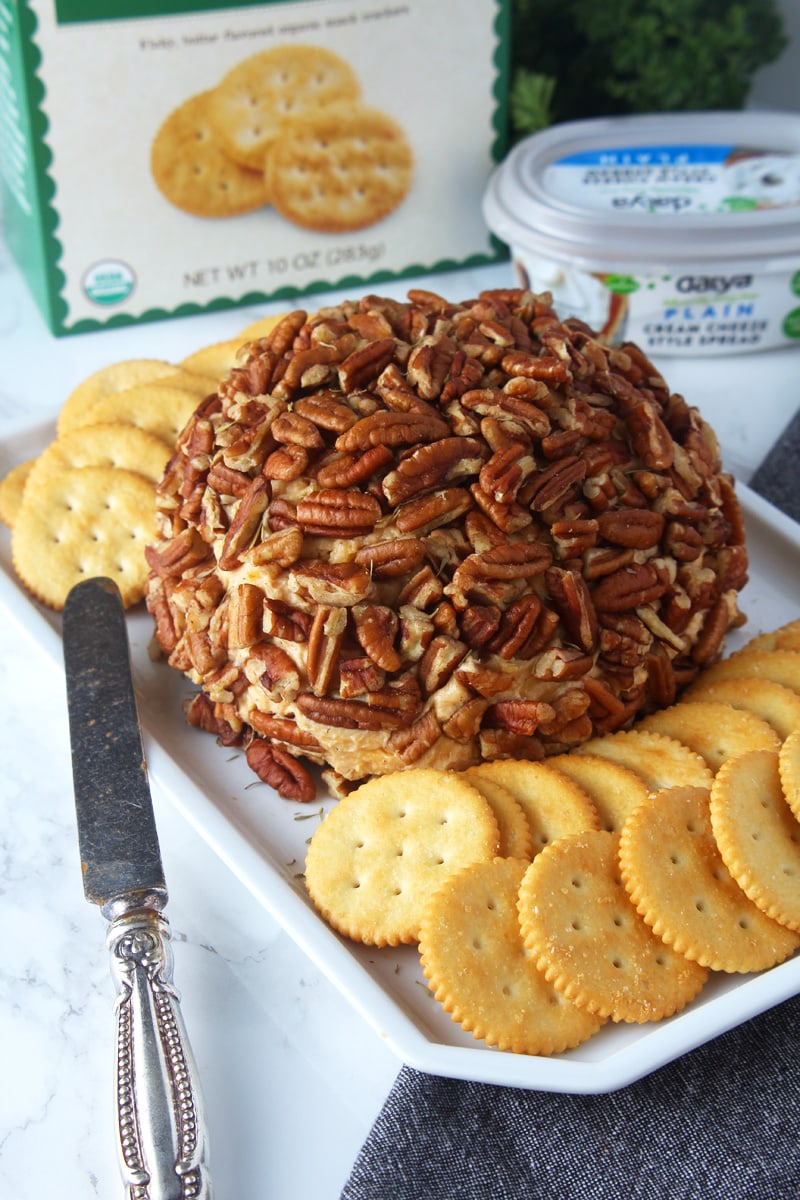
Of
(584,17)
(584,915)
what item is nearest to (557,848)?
(584,915)

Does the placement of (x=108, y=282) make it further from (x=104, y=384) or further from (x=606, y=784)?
(x=606, y=784)

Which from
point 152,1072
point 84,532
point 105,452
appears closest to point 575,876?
point 152,1072

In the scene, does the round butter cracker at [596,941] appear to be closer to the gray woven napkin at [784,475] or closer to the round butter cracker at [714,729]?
the round butter cracker at [714,729]

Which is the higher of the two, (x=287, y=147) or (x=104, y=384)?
(x=287, y=147)

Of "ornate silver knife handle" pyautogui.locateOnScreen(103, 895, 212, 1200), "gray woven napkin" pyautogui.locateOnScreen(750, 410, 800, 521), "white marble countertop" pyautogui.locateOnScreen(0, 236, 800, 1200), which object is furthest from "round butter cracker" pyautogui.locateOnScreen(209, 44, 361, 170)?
"ornate silver knife handle" pyautogui.locateOnScreen(103, 895, 212, 1200)

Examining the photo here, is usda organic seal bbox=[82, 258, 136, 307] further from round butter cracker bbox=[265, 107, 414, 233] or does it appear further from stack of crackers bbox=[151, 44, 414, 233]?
round butter cracker bbox=[265, 107, 414, 233]

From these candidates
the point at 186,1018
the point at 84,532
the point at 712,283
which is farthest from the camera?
the point at 712,283

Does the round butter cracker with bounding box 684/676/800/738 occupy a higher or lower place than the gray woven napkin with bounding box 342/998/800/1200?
higher

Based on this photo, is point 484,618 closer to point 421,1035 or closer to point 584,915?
point 584,915
